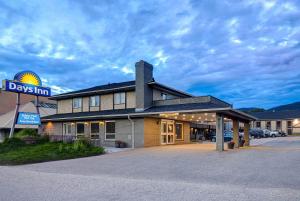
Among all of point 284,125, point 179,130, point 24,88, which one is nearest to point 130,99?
point 179,130

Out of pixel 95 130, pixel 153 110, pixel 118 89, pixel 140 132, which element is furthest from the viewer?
pixel 95 130

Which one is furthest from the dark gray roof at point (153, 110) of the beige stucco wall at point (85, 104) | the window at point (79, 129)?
the window at point (79, 129)

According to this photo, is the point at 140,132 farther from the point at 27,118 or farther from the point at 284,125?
the point at 284,125

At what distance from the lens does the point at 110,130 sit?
28.3 metres

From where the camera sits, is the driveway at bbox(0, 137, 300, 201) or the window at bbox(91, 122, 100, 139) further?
the window at bbox(91, 122, 100, 139)

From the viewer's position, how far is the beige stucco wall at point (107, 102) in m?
29.9

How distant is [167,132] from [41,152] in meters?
13.7

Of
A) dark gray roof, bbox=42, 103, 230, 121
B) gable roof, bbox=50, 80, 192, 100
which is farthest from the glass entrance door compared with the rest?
gable roof, bbox=50, 80, 192, 100

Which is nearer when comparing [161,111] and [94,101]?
[161,111]

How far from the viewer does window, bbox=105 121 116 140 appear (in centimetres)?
2798

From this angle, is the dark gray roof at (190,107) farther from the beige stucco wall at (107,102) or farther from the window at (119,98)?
the beige stucco wall at (107,102)

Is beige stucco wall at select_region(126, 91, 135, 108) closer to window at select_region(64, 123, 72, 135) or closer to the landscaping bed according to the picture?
the landscaping bed

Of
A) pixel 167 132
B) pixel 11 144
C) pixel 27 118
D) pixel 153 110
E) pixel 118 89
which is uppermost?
pixel 118 89

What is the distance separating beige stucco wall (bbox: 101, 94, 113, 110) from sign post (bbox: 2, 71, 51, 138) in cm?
593
